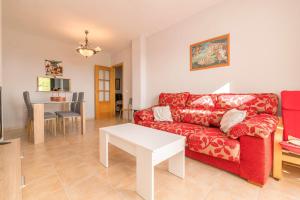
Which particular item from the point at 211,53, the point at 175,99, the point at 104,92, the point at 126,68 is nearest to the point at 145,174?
the point at 175,99

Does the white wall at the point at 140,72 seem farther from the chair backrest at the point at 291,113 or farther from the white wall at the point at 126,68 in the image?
the chair backrest at the point at 291,113

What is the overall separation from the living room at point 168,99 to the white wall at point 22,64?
3 cm

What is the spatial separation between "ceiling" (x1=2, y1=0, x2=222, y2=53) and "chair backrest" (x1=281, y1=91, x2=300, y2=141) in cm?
198

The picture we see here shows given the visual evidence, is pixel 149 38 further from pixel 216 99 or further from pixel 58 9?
pixel 216 99

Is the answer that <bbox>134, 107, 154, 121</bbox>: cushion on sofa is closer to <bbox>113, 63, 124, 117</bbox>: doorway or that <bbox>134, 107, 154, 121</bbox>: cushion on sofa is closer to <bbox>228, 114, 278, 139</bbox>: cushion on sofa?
<bbox>228, 114, 278, 139</bbox>: cushion on sofa

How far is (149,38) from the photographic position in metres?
4.02

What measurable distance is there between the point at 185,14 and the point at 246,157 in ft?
9.27

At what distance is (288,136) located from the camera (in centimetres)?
165

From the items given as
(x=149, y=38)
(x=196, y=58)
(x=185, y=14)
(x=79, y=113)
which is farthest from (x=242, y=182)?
(x=149, y=38)

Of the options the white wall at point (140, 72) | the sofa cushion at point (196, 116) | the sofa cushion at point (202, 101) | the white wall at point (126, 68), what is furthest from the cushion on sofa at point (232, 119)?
the white wall at point (126, 68)

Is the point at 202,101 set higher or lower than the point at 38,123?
higher

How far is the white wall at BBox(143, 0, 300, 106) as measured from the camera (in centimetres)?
196

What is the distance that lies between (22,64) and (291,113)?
5.65m

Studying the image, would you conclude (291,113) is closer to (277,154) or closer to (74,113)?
(277,154)
